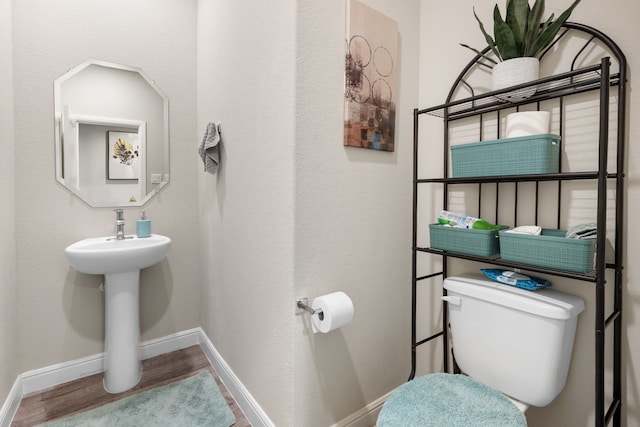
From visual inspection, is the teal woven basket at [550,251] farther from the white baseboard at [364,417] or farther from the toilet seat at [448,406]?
the white baseboard at [364,417]

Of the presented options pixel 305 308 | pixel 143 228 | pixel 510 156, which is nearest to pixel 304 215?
pixel 305 308

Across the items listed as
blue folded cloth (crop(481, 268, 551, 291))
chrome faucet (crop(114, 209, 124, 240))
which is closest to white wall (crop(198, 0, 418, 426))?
blue folded cloth (crop(481, 268, 551, 291))

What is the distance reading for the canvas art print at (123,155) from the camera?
1.83 m

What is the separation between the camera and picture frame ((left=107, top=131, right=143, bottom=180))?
182 cm

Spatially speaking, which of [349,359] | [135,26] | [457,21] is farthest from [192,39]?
[349,359]

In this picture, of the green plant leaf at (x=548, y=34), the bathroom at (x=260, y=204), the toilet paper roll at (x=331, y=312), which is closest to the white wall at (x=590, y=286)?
the bathroom at (x=260, y=204)

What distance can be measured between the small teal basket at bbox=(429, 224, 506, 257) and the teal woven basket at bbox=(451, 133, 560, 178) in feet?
0.69

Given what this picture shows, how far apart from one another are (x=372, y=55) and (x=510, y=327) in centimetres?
116

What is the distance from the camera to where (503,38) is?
100 centimetres

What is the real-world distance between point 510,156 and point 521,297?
47 centimetres

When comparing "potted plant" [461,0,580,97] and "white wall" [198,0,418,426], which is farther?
"white wall" [198,0,418,426]

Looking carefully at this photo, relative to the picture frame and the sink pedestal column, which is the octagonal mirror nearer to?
the picture frame

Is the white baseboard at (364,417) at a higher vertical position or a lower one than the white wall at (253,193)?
lower

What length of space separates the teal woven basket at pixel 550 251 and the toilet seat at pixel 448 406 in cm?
44
